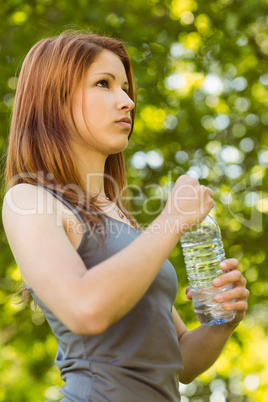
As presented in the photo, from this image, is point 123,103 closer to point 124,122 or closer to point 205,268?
point 124,122

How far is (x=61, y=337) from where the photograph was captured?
167cm

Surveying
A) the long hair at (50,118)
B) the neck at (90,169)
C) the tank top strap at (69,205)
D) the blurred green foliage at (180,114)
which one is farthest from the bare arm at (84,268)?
the blurred green foliage at (180,114)

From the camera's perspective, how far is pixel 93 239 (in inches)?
65.1

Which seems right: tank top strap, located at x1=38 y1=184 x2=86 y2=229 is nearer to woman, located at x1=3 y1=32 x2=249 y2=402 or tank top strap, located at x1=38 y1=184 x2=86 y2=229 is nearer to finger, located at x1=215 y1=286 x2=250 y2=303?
woman, located at x1=3 y1=32 x2=249 y2=402

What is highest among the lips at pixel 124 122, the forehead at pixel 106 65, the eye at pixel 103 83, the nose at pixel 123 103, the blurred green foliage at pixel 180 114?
the forehead at pixel 106 65

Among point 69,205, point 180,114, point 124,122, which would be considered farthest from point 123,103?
point 180,114

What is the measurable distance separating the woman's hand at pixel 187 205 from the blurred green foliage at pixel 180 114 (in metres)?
2.73

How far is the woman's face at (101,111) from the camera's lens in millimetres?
1905

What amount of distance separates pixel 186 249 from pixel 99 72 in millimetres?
807

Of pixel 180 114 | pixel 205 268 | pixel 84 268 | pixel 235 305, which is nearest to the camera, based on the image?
pixel 84 268

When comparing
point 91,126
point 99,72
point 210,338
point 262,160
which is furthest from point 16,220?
point 262,160

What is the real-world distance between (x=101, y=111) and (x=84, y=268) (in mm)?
661

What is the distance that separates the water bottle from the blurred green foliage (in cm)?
210

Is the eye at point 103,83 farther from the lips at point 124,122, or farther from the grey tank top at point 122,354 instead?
the grey tank top at point 122,354
